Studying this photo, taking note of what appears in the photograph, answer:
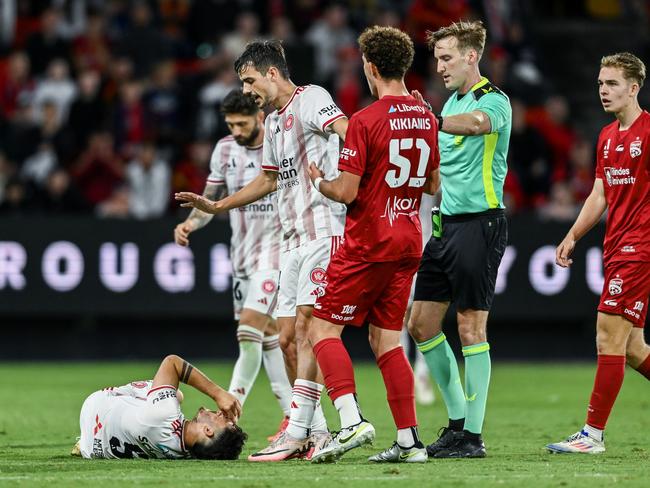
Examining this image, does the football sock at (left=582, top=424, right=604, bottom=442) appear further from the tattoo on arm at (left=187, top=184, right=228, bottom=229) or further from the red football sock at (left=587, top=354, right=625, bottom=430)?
the tattoo on arm at (left=187, top=184, right=228, bottom=229)

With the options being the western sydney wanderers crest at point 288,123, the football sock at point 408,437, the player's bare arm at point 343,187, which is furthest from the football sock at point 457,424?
the western sydney wanderers crest at point 288,123

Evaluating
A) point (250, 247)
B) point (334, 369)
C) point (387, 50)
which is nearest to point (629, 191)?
point (387, 50)

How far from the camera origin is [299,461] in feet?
26.5

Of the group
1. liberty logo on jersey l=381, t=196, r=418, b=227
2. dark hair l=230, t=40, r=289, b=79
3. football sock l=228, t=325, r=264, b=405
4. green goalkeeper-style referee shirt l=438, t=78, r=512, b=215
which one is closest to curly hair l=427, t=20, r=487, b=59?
green goalkeeper-style referee shirt l=438, t=78, r=512, b=215

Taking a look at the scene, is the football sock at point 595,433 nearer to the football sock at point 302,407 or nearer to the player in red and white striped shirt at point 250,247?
the football sock at point 302,407

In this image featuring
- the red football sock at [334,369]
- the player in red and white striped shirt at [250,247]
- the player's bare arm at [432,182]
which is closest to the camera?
the red football sock at [334,369]

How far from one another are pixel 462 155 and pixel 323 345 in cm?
164

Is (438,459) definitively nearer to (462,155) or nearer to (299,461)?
(299,461)

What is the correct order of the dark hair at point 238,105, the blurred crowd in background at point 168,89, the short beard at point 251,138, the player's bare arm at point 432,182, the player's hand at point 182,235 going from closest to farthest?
the player's bare arm at point 432,182
the player's hand at point 182,235
the dark hair at point 238,105
the short beard at point 251,138
the blurred crowd in background at point 168,89

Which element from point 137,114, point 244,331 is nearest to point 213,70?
point 137,114

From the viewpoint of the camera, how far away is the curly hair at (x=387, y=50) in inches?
304

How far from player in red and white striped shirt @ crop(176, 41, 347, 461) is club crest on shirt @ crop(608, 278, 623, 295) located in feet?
5.83

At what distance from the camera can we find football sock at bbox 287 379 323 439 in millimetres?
8047

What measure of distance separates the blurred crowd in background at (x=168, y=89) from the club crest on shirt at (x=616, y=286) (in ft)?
25.6
